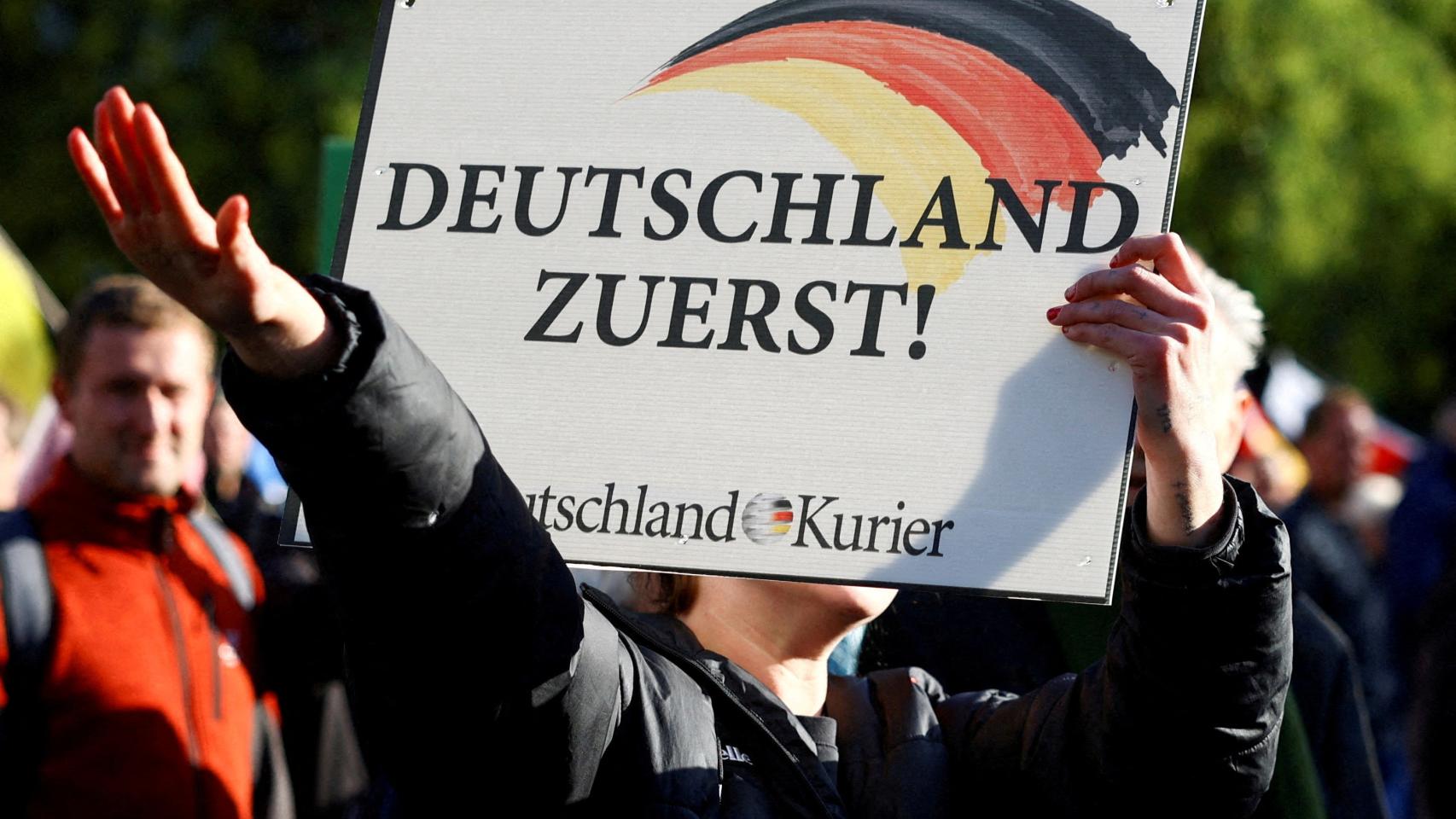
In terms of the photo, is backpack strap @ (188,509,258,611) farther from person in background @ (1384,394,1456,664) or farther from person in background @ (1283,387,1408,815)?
person in background @ (1384,394,1456,664)

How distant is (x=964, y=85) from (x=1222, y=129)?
31.3 feet

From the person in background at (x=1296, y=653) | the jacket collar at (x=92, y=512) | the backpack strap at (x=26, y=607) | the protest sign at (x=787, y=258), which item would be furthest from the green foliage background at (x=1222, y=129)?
the protest sign at (x=787, y=258)

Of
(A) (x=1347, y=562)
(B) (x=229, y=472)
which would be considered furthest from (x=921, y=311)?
(A) (x=1347, y=562)

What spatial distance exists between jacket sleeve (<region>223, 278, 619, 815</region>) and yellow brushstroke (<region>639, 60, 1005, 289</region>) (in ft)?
1.88

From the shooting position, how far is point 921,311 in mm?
1858

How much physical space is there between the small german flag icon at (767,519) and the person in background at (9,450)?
3017 millimetres

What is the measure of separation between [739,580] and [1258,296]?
9.77 meters

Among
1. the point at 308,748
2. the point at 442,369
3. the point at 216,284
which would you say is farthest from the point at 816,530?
the point at 308,748

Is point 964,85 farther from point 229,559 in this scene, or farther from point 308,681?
point 308,681

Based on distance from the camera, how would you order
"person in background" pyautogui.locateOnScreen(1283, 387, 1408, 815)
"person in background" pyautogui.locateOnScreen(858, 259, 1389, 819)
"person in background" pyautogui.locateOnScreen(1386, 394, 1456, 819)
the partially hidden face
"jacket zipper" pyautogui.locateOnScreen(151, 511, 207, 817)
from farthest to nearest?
"person in background" pyautogui.locateOnScreen(1386, 394, 1456, 819) < "person in background" pyautogui.locateOnScreen(1283, 387, 1408, 815) < the partially hidden face < "jacket zipper" pyautogui.locateOnScreen(151, 511, 207, 817) < "person in background" pyautogui.locateOnScreen(858, 259, 1389, 819)

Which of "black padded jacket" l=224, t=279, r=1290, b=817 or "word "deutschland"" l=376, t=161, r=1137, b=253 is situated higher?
"word "deutschland"" l=376, t=161, r=1137, b=253

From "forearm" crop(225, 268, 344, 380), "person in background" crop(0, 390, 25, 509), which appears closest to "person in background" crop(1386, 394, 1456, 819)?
"forearm" crop(225, 268, 344, 380)

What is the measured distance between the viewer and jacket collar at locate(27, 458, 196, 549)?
3.06 metres

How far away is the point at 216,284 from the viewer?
1401 mm
